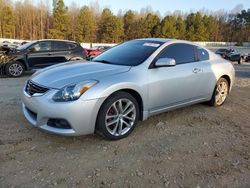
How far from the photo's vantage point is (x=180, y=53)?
5.20 meters

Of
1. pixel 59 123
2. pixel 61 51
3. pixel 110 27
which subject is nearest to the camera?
pixel 59 123

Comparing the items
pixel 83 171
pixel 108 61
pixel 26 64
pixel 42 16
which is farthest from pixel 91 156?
pixel 42 16

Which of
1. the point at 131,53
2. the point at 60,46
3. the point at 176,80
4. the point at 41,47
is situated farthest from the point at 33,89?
the point at 60,46

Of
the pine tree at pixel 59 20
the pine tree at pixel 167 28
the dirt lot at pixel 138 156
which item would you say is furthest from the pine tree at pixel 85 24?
the dirt lot at pixel 138 156

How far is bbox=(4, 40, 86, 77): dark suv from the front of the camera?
11.1m

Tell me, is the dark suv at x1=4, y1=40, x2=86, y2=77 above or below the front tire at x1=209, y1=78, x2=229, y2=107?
above

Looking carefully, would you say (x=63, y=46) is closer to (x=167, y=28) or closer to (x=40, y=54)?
(x=40, y=54)

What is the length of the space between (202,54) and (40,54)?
25.0ft

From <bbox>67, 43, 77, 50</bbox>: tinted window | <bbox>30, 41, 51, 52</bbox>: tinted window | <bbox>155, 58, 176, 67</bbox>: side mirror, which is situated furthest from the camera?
<bbox>67, 43, 77, 50</bbox>: tinted window

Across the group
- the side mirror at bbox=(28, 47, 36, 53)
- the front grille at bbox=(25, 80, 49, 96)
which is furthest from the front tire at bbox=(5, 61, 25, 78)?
the front grille at bbox=(25, 80, 49, 96)

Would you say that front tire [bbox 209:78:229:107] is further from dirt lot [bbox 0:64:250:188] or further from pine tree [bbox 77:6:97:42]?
pine tree [bbox 77:6:97:42]

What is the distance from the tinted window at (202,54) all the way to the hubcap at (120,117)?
2.00 metres

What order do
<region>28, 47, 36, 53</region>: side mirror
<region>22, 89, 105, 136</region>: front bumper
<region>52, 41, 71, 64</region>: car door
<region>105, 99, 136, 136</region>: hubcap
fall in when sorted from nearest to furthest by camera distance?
<region>22, 89, 105, 136</region>: front bumper, <region>105, 99, 136, 136</region>: hubcap, <region>28, 47, 36, 53</region>: side mirror, <region>52, 41, 71, 64</region>: car door

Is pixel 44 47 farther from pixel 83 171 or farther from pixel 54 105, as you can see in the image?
pixel 83 171
